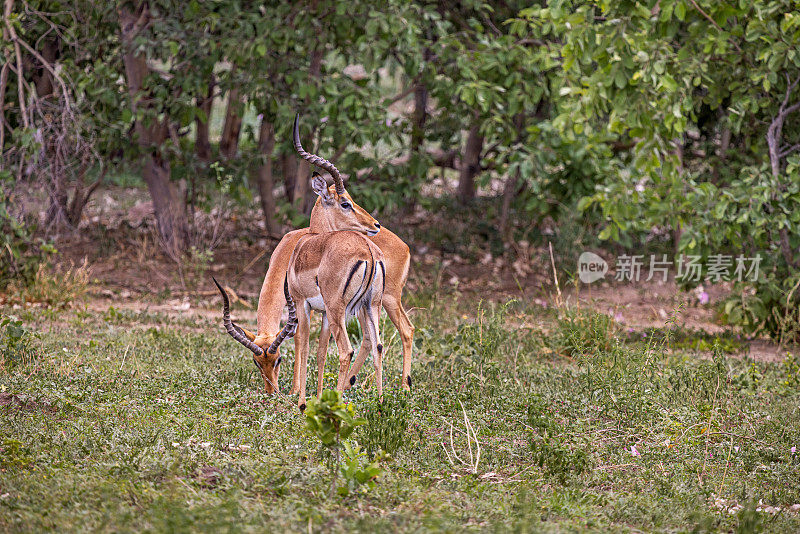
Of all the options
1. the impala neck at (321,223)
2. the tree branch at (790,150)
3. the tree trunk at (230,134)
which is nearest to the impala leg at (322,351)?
the impala neck at (321,223)

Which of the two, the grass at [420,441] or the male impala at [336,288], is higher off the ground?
the male impala at [336,288]

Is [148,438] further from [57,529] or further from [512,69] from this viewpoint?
[512,69]

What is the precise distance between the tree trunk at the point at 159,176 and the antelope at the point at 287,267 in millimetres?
5258

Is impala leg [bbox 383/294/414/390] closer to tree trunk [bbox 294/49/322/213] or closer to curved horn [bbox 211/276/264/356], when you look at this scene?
curved horn [bbox 211/276/264/356]

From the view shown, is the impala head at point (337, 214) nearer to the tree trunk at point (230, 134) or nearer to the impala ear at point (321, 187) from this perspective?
the impala ear at point (321, 187)

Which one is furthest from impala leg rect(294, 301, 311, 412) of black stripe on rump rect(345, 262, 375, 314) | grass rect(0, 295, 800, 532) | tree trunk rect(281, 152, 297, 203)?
tree trunk rect(281, 152, 297, 203)

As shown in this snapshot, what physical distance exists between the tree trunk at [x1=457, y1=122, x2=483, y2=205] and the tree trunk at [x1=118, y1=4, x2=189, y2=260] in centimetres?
456

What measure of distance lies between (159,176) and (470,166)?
199 inches

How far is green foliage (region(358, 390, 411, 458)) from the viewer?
5.04 metres

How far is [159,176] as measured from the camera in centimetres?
1200

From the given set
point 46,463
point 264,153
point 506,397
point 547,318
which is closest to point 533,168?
point 547,318

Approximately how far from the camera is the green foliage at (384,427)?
5.04 m

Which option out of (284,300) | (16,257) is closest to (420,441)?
(284,300)

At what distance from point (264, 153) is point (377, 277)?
Result: 21.3 ft
